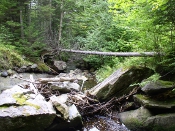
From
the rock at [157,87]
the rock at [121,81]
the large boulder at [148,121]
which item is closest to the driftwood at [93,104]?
the rock at [121,81]

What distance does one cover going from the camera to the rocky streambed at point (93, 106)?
4.55m

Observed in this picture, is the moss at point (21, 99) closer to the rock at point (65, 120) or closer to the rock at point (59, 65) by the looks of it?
the rock at point (65, 120)

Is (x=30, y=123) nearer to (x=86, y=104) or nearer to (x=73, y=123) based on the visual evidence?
(x=73, y=123)

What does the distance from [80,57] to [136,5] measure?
417 inches

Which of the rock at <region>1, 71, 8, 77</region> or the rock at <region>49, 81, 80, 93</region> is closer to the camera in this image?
the rock at <region>49, 81, 80, 93</region>

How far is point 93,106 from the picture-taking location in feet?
20.5

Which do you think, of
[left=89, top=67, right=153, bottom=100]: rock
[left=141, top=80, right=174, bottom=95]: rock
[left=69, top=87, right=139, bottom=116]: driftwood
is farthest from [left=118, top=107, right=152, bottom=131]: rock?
[left=89, top=67, right=153, bottom=100]: rock

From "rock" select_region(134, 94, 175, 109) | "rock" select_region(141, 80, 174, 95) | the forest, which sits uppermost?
the forest

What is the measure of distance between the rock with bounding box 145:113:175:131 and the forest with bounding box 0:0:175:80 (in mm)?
1392

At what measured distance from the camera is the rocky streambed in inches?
179

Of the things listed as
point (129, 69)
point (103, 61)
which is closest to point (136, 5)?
point (129, 69)

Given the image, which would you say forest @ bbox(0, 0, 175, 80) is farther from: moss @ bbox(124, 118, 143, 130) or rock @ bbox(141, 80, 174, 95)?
moss @ bbox(124, 118, 143, 130)

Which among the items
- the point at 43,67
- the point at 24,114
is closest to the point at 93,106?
the point at 24,114

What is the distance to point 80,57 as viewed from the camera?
1584 cm
